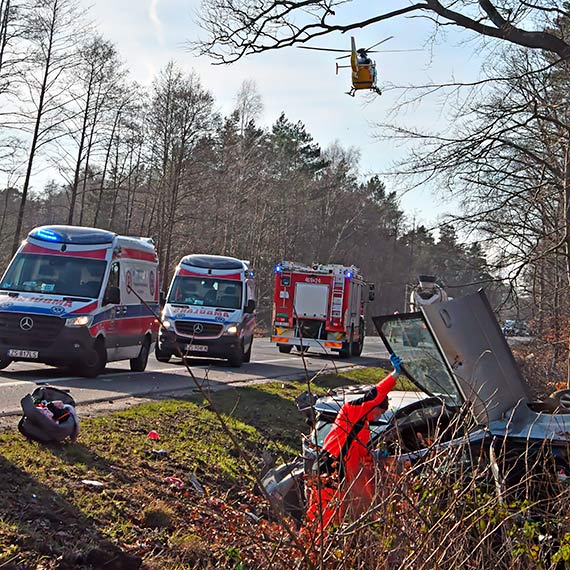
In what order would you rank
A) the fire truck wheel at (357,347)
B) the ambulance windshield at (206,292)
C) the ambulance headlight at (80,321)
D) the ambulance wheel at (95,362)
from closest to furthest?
the ambulance headlight at (80,321) → the ambulance wheel at (95,362) → the ambulance windshield at (206,292) → the fire truck wheel at (357,347)

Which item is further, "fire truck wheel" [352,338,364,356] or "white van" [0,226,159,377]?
"fire truck wheel" [352,338,364,356]

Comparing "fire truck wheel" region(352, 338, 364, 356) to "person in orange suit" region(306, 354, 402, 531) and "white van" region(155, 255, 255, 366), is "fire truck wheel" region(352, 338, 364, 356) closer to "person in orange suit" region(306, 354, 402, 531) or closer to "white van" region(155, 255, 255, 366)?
"white van" region(155, 255, 255, 366)

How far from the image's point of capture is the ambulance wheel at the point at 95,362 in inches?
579

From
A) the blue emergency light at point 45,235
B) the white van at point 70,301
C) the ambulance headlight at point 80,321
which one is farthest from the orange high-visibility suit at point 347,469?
the blue emergency light at point 45,235

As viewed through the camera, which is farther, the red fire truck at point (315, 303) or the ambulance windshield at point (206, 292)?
the red fire truck at point (315, 303)

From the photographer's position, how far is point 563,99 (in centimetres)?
1415

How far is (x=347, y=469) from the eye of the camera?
4.99m

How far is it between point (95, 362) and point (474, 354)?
966 cm

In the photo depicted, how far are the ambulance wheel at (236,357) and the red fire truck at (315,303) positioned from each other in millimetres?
7470

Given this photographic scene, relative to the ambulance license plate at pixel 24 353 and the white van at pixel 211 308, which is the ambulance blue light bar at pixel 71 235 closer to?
the ambulance license plate at pixel 24 353

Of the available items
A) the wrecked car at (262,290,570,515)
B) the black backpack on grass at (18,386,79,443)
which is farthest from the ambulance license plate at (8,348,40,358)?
the wrecked car at (262,290,570,515)

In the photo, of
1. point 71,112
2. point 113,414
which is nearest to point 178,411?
point 113,414

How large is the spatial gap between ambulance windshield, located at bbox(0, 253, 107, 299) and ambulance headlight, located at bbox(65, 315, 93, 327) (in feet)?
1.84

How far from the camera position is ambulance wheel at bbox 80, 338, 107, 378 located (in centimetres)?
1470
